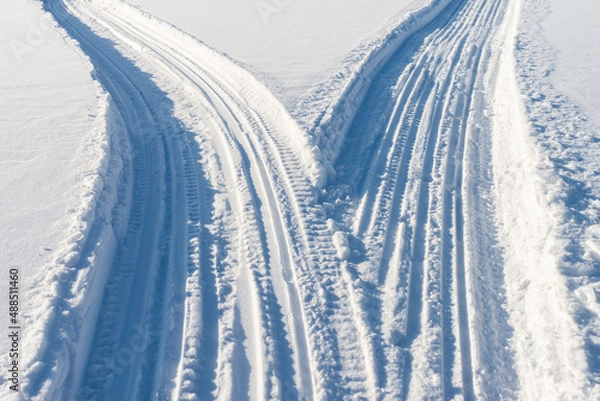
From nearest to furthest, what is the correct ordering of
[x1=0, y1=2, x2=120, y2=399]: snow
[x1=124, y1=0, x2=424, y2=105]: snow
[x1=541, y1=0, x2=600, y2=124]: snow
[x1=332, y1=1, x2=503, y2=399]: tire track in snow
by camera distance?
1. [x1=332, y1=1, x2=503, y2=399]: tire track in snow
2. [x1=0, y1=2, x2=120, y2=399]: snow
3. [x1=541, y1=0, x2=600, y2=124]: snow
4. [x1=124, y1=0, x2=424, y2=105]: snow

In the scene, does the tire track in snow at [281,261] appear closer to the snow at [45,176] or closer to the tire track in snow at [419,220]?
the tire track in snow at [419,220]

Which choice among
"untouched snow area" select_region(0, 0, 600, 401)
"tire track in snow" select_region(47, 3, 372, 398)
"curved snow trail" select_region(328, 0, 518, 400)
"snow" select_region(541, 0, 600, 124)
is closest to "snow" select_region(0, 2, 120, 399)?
"untouched snow area" select_region(0, 0, 600, 401)

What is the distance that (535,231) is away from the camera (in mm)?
6043

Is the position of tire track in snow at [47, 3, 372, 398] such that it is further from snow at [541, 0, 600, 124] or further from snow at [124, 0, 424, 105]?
snow at [541, 0, 600, 124]

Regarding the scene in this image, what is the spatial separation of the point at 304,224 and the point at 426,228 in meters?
1.64

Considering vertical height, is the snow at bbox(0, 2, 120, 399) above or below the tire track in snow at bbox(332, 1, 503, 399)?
above

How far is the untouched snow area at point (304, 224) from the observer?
466 centimetres

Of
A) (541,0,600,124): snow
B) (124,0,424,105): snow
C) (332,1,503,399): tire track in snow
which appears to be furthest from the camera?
(124,0,424,105): snow

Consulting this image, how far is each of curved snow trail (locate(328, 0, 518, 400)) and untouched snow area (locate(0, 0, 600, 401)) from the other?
30 millimetres

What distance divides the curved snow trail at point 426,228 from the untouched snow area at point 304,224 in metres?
0.03

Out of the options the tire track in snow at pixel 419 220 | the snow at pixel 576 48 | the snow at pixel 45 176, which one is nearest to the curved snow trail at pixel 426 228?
the tire track in snow at pixel 419 220

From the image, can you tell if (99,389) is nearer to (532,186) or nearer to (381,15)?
(532,186)

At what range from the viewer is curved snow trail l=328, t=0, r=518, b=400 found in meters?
4.76

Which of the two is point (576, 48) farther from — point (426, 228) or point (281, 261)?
point (281, 261)
